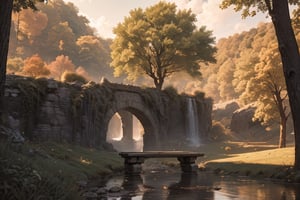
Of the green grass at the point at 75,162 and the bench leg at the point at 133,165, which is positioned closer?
the green grass at the point at 75,162

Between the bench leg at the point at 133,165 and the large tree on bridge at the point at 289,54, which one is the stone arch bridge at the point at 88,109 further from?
the large tree on bridge at the point at 289,54

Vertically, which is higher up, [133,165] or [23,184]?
[23,184]

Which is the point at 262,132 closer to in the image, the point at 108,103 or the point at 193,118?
the point at 193,118

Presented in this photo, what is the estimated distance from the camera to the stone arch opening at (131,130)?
3419cm

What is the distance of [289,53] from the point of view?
45.4 ft

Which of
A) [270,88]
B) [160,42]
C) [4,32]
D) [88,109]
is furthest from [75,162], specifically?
[160,42]

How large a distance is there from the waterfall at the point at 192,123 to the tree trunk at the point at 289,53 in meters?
24.5

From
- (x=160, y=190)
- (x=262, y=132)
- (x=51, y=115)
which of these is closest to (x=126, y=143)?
(x=262, y=132)

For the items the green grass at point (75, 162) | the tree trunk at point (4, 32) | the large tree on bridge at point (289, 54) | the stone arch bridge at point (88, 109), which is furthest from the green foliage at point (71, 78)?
the tree trunk at point (4, 32)

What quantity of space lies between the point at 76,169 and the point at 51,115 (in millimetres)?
8417

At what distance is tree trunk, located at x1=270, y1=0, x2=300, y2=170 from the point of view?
13773 millimetres

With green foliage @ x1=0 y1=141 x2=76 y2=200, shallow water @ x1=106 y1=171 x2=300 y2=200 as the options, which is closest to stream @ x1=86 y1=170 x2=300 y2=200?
shallow water @ x1=106 y1=171 x2=300 y2=200

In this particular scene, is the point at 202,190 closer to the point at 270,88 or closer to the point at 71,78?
the point at 71,78

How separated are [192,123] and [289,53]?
2600 cm
